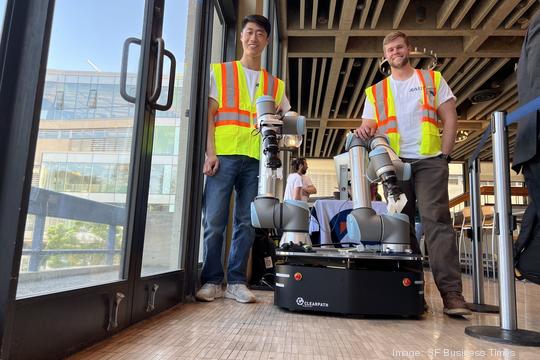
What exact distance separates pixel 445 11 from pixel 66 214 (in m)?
5.76

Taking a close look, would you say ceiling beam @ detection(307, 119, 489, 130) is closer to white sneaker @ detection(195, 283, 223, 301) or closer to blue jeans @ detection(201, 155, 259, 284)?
blue jeans @ detection(201, 155, 259, 284)

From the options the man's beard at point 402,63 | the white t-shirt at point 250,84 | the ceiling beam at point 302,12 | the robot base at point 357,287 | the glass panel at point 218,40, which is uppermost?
the ceiling beam at point 302,12

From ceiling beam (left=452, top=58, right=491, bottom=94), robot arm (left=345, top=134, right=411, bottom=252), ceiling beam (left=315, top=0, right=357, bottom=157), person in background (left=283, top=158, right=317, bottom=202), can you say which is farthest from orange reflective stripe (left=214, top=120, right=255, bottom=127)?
ceiling beam (left=452, top=58, right=491, bottom=94)

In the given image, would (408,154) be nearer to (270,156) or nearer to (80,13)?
(270,156)

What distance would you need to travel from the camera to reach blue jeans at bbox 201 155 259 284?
2.11 meters

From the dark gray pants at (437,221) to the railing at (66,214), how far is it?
1368 mm

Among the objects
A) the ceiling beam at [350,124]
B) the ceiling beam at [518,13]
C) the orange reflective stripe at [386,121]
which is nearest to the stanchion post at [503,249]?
the orange reflective stripe at [386,121]

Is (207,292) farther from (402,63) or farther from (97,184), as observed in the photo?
(402,63)

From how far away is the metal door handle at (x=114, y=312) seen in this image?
1.26 metres

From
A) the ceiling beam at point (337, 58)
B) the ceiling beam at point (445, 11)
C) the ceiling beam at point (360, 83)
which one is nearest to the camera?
the ceiling beam at point (445, 11)

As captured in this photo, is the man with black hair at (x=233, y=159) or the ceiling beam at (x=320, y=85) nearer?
the man with black hair at (x=233, y=159)

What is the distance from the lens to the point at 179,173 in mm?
2090

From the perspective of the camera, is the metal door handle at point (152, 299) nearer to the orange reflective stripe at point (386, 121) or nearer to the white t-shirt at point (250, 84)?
the white t-shirt at point (250, 84)

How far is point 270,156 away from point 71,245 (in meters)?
0.99
